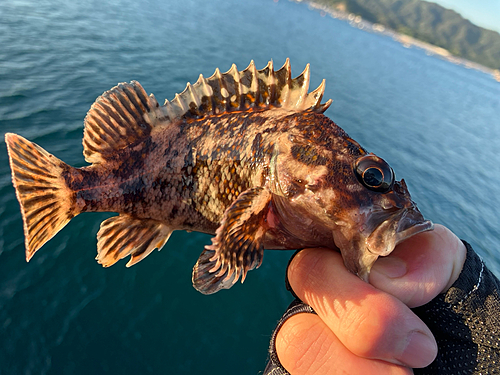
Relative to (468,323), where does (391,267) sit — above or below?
above

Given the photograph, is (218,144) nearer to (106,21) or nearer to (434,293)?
(434,293)

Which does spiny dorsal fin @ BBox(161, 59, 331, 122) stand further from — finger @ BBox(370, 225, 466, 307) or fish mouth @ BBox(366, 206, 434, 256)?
finger @ BBox(370, 225, 466, 307)

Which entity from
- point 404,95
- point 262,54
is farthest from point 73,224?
point 404,95

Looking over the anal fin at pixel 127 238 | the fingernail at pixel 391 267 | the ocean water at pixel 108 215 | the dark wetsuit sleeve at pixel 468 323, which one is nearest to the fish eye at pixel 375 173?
the fingernail at pixel 391 267

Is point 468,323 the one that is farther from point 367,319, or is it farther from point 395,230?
point 395,230

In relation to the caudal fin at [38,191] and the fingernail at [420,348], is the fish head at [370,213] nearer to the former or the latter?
the fingernail at [420,348]

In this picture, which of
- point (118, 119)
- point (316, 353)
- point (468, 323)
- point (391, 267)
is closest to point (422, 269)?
point (391, 267)
